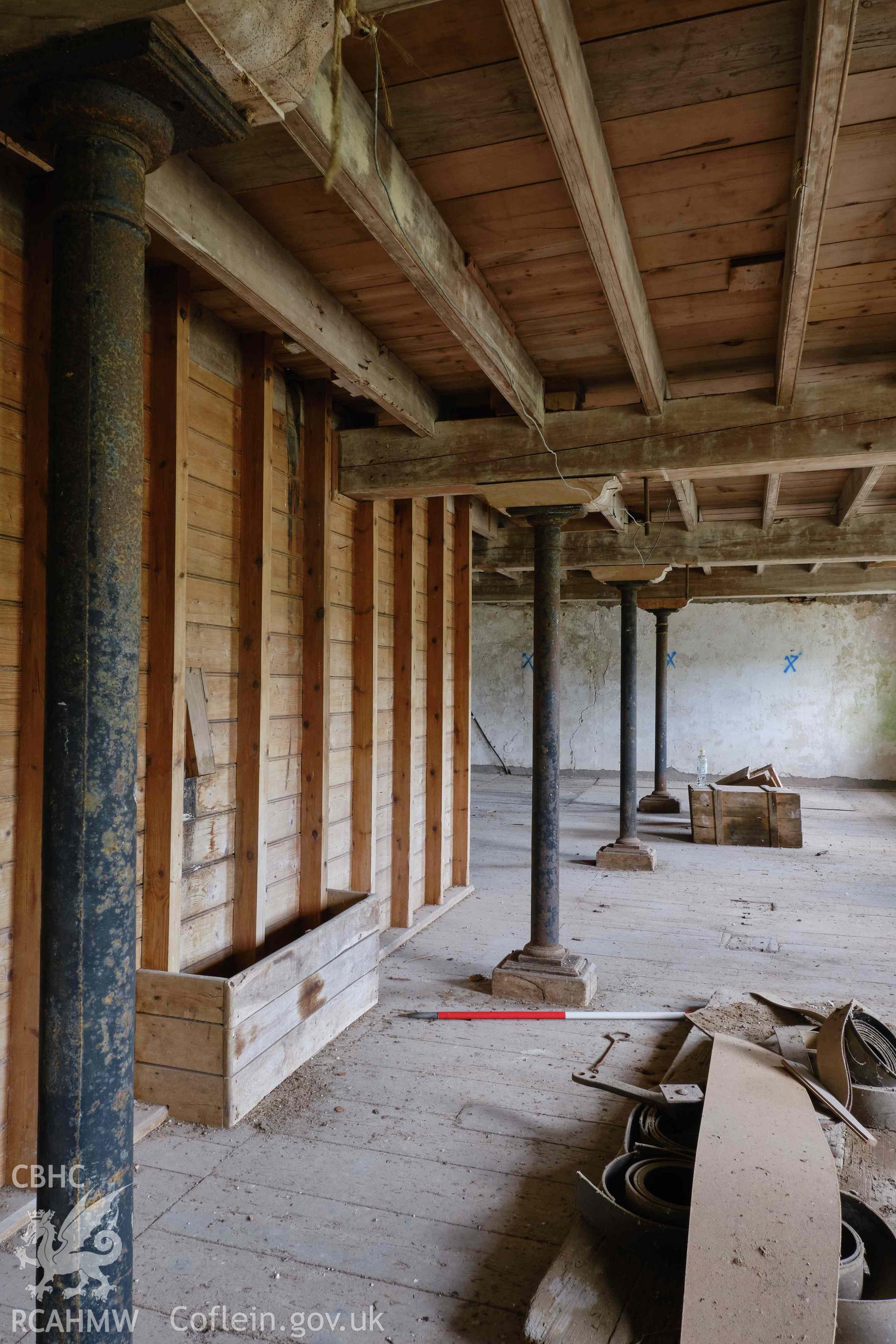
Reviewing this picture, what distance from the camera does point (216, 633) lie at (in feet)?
9.62

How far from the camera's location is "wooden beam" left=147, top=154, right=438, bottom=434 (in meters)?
1.90

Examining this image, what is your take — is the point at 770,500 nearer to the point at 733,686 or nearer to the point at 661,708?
the point at 661,708

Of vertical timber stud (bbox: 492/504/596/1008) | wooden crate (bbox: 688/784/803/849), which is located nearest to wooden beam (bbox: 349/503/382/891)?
vertical timber stud (bbox: 492/504/596/1008)

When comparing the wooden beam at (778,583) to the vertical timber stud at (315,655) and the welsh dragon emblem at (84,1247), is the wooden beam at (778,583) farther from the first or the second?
the welsh dragon emblem at (84,1247)

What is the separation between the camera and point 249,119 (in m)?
1.23

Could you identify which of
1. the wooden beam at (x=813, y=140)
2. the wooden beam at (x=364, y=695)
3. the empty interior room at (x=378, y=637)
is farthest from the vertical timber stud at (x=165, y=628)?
the wooden beam at (x=813, y=140)

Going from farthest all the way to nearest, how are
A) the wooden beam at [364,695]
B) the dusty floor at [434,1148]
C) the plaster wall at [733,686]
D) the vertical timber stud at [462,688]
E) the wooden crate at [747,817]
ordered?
the plaster wall at [733,686] < the wooden crate at [747,817] < the vertical timber stud at [462,688] < the wooden beam at [364,695] < the dusty floor at [434,1148]

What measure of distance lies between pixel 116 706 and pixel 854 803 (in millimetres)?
9736

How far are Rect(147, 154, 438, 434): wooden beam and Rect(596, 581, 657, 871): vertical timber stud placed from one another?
3708mm

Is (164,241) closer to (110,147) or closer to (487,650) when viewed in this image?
(110,147)

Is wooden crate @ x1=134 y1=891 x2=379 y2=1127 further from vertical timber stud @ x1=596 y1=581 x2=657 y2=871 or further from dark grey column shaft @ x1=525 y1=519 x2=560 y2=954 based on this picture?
vertical timber stud @ x1=596 y1=581 x2=657 y2=871

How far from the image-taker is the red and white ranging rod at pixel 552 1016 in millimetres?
3318

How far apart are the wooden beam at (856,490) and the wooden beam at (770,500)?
38cm

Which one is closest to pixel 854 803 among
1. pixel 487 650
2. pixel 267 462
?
pixel 487 650
